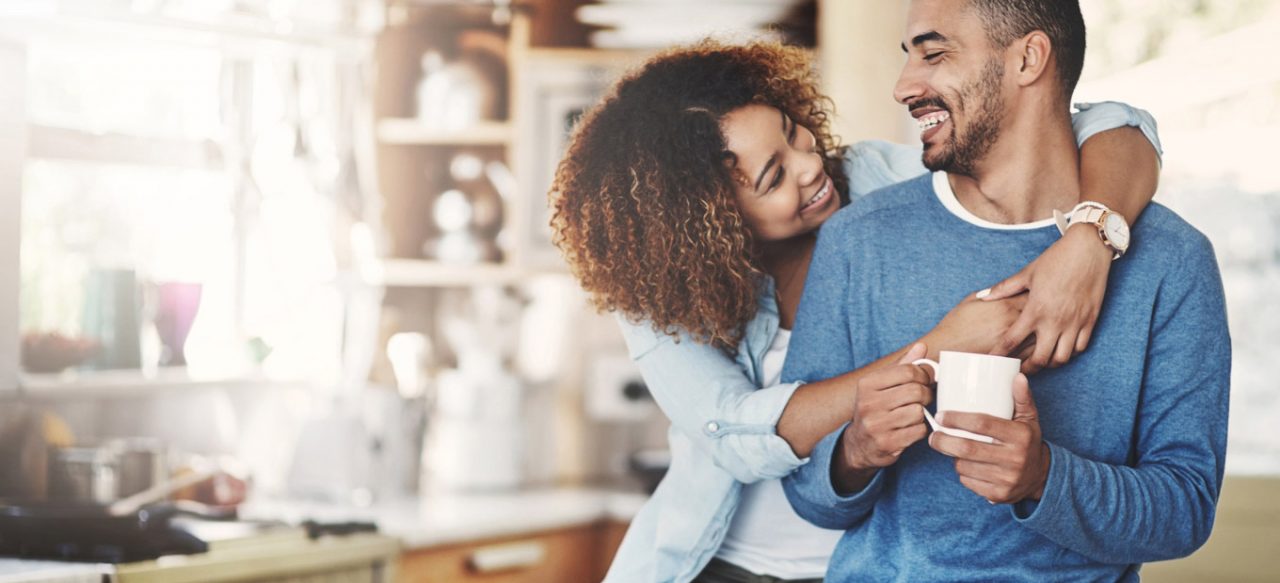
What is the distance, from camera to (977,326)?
1.25 metres

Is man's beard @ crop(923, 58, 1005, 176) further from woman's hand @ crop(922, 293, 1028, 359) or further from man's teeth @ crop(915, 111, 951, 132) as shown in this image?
woman's hand @ crop(922, 293, 1028, 359)

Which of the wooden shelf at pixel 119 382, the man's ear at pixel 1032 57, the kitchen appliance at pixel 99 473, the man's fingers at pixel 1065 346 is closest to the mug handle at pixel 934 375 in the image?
the man's fingers at pixel 1065 346

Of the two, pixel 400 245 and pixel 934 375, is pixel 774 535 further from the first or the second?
pixel 400 245

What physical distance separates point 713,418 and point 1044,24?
0.58 meters

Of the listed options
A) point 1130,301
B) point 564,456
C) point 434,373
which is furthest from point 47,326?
point 1130,301

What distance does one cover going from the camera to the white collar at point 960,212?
1.36m

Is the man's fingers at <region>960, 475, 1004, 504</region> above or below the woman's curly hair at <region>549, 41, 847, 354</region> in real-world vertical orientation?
below

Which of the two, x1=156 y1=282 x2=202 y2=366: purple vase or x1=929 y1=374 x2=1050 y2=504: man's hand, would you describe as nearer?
x1=929 y1=374 x2=1050 y2=504: man's hand

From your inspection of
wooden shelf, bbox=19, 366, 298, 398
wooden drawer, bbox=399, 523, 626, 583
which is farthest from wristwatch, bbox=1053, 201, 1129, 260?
wooden shelf, bbox=19, 366, 298, 398

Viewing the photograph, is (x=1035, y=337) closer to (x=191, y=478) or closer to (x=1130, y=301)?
(x=1130, y=301)

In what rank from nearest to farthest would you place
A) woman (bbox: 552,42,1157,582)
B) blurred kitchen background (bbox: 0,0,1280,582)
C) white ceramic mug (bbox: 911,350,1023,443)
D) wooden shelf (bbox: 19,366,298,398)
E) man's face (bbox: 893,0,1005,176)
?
white ceramic mug (bbox: 911,350,1023,443), man's face (bbox: 893,0,1005,176), woman (bbox: 552,42,1157,582), wooden shelf (bbox: 19,366,298,398), blurred kitchen background (bbox: 0,0,1280,582)

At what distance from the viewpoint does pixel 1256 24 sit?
10.2 feet

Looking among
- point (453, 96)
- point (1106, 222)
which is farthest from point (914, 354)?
point (453, 96)

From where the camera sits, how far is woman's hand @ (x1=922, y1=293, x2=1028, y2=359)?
1244 mm
